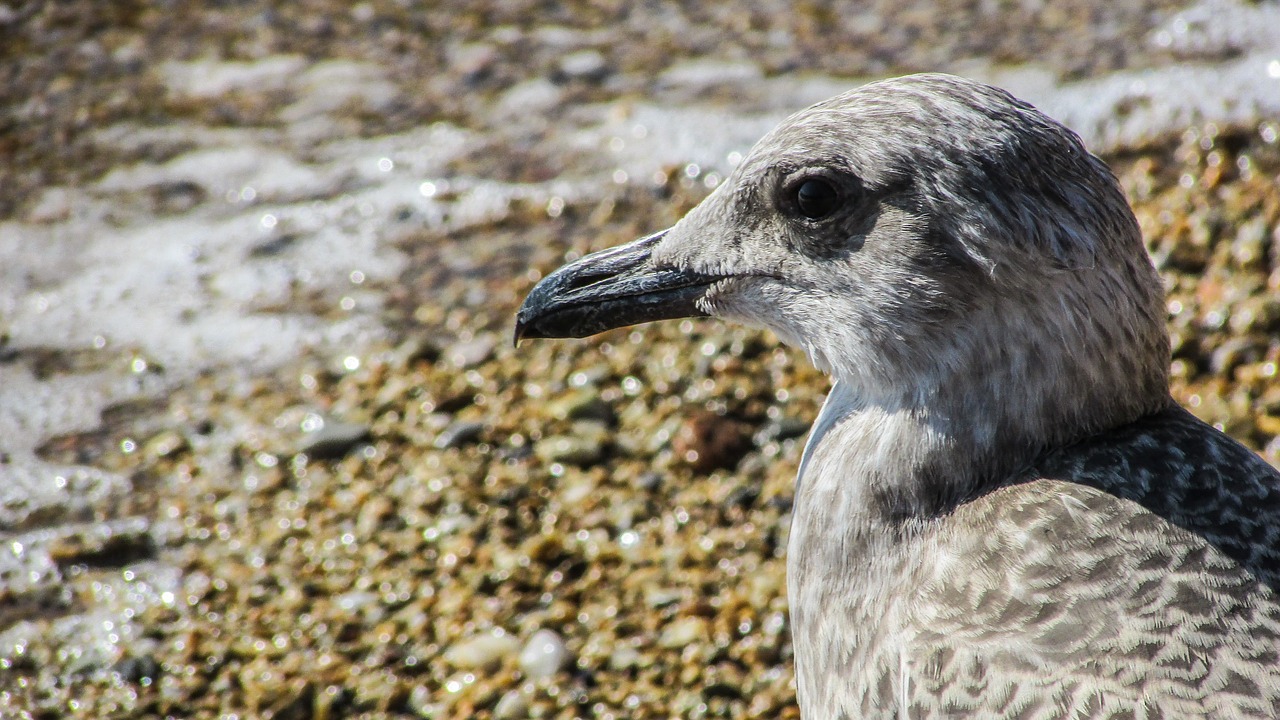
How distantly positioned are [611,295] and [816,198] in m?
0.59

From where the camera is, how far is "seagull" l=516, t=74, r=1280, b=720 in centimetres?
246

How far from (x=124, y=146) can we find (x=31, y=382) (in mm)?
2034

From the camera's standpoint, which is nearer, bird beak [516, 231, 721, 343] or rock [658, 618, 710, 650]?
bird beak [516, 231, 721, 343]

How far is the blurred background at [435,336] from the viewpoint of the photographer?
4008mm

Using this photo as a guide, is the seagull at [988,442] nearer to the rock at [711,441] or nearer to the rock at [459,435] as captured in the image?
the rock at [711,441]

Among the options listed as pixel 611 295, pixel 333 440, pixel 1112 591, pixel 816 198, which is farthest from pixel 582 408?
pixel 1112 591

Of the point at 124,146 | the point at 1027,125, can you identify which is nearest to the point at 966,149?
the point at 1027,125

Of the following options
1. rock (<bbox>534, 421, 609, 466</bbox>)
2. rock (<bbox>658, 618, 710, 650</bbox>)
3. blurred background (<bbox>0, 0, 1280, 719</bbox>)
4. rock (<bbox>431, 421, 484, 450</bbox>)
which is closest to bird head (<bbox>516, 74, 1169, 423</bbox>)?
rock (<bbox>658, 618, 710, 650</bbox>)

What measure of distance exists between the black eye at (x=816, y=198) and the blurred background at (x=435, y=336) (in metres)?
1.42

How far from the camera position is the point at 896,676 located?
262cm

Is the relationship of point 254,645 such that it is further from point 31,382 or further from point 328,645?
point 31,382

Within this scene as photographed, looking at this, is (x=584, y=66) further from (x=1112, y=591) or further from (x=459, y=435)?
(x=1112, y=591)

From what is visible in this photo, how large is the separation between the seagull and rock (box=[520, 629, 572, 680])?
3.54 feet

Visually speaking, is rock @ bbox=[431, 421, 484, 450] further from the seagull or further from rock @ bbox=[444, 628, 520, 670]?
the seagull
